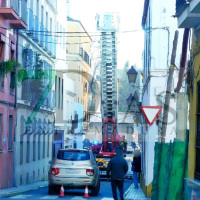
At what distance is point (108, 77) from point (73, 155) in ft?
44.6

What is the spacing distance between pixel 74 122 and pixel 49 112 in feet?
54.7

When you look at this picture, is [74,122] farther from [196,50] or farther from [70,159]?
[196,50]

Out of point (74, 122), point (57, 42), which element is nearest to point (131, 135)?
point (74, 122)

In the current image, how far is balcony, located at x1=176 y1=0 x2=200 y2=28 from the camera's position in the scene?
38.4ft

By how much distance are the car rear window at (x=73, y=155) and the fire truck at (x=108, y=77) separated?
35.2ft

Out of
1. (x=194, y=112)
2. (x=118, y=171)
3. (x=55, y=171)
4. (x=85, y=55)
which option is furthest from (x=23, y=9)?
(x=85, y=55)

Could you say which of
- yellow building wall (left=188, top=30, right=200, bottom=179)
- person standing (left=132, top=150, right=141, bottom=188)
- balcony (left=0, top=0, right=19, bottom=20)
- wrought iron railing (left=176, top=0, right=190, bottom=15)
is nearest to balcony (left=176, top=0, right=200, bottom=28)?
wrought iron railing (left=176, top=0, right=190, bottom=15)

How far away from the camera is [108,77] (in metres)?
36.7

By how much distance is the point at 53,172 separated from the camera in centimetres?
2308

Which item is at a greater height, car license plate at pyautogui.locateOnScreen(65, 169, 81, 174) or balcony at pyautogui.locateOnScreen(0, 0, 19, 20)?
balcony at pyautogui.locateOnScreen(0, 0, 19, 20)

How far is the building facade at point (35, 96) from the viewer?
105ft

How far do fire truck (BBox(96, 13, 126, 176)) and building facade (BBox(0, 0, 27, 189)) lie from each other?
4980 millimetres

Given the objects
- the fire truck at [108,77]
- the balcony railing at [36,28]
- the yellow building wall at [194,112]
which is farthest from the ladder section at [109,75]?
the yellow building wall at [194,112]

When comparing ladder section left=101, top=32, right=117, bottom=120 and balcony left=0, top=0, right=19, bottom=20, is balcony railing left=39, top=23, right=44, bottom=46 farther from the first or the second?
balcony left=0, top=0, right=19, bottom=20
